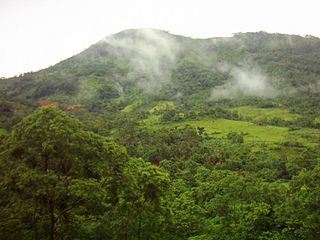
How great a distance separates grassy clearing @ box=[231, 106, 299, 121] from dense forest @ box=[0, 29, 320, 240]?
0.36 m

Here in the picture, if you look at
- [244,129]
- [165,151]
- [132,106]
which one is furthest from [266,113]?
[165,151]

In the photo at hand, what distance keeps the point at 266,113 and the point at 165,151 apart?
64.9 m

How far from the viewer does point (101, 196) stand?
2036cm

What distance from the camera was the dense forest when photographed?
19.7 metres

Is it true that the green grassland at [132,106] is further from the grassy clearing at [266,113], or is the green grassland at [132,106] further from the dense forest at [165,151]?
the grassy clearing at [266,113]

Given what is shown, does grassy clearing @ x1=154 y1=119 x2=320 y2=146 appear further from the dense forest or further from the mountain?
the mountain

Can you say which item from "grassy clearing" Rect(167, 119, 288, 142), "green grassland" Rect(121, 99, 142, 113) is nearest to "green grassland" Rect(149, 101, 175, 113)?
"green grassland" Rect(121, 99, 142, 113)

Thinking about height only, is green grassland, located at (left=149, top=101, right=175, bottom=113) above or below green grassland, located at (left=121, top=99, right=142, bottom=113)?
below

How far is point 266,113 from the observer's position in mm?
131375

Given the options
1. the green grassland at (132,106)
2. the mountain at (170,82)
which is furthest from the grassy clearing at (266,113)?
the green grassland at (132,106)

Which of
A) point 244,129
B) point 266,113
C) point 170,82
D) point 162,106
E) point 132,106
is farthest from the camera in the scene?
point 170,82

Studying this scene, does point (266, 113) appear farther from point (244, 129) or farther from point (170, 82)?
point (170, 82)

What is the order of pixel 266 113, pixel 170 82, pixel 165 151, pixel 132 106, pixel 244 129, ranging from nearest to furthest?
1. pixel 165 151
2. pixel 244 129
3. pixel 266 113
4. pixel 132 106
5. pixel 170 82

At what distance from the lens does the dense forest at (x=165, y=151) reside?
64.7ft
